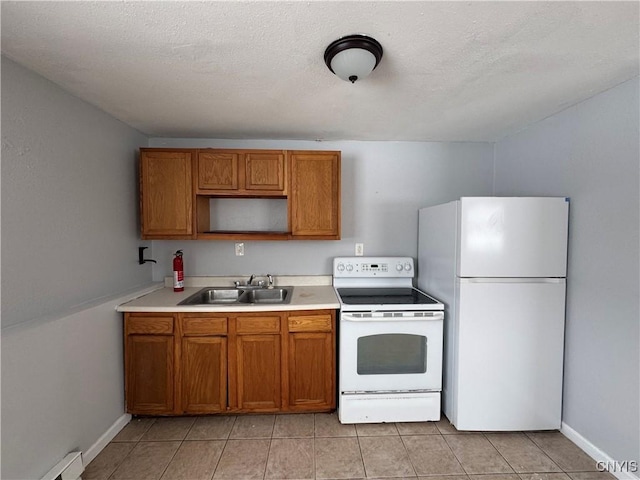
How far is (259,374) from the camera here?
2.10 meters

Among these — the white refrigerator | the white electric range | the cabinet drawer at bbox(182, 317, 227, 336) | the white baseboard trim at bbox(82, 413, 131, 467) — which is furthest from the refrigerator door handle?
the white baseboard trim at bbox(82, 413, 131, 467)

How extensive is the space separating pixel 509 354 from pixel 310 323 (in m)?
1.36

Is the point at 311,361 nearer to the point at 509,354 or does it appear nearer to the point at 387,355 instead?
the point at 387,355

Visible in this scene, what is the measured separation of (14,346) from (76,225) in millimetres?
772

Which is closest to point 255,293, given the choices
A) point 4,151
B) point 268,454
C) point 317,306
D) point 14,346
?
point 317,306

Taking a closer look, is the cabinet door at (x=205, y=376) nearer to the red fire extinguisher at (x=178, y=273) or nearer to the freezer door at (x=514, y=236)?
the red fire extinguisher at (x=178, y=273)

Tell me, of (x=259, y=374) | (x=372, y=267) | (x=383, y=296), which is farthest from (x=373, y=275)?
(x=259, y=374)

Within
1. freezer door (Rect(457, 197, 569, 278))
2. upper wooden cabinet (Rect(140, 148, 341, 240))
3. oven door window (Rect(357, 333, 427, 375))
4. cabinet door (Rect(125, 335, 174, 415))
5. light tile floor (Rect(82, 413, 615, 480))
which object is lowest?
light tile floor (Rect(82, 413, 615, 480))

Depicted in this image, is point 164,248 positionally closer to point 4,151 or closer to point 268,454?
point 4,151

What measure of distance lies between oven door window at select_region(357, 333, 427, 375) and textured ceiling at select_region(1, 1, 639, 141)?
1625mm

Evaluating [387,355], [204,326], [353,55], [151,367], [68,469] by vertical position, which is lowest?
[68,469]

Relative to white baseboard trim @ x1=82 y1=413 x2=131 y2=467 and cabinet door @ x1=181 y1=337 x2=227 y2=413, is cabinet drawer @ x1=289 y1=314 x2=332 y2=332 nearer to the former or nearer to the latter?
cabinet door @ x1=181 y1=337 x2=227 y2=413

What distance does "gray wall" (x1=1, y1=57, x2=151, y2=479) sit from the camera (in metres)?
1.36

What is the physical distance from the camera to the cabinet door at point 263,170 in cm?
238
